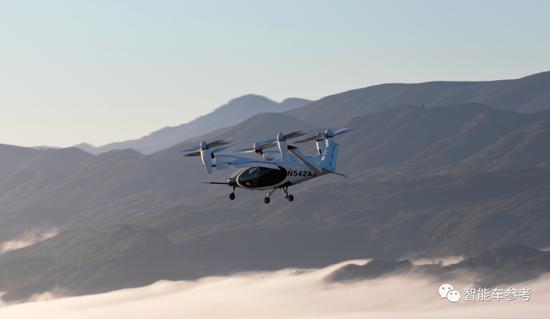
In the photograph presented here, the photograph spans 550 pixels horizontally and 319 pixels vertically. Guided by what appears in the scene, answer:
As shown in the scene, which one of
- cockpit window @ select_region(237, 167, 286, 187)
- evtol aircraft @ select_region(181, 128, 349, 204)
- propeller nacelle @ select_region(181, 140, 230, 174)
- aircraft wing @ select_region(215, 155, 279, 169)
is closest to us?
propeller nacelle @ select_region(181, 140, 230, 174)

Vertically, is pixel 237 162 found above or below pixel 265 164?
above

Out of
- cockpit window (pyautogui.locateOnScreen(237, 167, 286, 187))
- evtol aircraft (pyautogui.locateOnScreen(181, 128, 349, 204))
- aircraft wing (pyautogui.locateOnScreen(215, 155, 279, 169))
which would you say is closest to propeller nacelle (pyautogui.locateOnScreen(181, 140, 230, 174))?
evtol aircraft (pyautogui.locateOnScreen(181, 128, 349, 204))

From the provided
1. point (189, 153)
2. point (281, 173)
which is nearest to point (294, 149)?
point (281, 173)

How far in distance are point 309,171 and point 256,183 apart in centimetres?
887

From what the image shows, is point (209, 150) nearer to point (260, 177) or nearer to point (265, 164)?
point (260, 177)

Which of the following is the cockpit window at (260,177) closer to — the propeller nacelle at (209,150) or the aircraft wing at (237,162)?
the aircraft wing at (237,162)

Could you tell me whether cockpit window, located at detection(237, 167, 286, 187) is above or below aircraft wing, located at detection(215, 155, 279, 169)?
below

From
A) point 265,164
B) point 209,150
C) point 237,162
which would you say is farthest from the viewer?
point 265,164

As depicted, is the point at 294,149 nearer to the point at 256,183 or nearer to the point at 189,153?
the point at 256,183

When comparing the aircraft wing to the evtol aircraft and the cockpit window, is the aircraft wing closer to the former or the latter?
the evtol aircraft

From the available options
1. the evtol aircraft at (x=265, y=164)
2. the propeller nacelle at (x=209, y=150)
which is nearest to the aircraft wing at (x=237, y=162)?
the evtol aircraft at (x=265, y=164)

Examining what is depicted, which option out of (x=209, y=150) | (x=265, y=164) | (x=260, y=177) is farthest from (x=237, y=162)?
(x=209, y=150)

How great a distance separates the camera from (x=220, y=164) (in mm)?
101812

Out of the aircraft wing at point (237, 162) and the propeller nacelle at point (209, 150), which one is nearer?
the propeller nacelle at point (209, 150)
